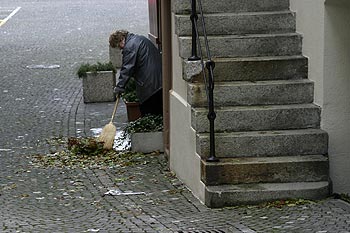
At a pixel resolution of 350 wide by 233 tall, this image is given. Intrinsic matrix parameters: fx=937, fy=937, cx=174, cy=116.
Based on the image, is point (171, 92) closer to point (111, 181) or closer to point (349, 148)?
point (111, 181)

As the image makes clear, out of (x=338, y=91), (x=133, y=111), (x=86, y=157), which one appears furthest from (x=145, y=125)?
(x=338, y=91)

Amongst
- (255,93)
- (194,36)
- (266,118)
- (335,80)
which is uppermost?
(194,36)

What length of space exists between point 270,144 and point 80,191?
7.37 feet

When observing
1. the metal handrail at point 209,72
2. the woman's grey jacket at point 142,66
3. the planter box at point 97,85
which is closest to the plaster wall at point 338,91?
the metal handrail at point 209,72

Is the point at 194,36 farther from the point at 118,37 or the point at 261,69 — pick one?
the point at 118,37

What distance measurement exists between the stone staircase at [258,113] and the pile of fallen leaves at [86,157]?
2.30 metres

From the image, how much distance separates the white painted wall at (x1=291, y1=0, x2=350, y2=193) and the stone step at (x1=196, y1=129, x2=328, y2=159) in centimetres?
14

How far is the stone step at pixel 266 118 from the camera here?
9.11 m

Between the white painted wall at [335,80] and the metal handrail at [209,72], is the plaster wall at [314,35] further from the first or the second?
the metal handrail at [209,72]

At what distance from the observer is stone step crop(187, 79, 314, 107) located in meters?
9.25

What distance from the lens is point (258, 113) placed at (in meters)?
9.14

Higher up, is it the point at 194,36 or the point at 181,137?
the point at 194,36

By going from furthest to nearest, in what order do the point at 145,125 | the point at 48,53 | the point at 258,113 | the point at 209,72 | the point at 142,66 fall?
the point at 48,53 < the point at 142,66 < the point at 145,125 < the point at 258,113 < the point at 209,72

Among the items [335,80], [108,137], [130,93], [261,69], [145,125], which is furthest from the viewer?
[130,93]
